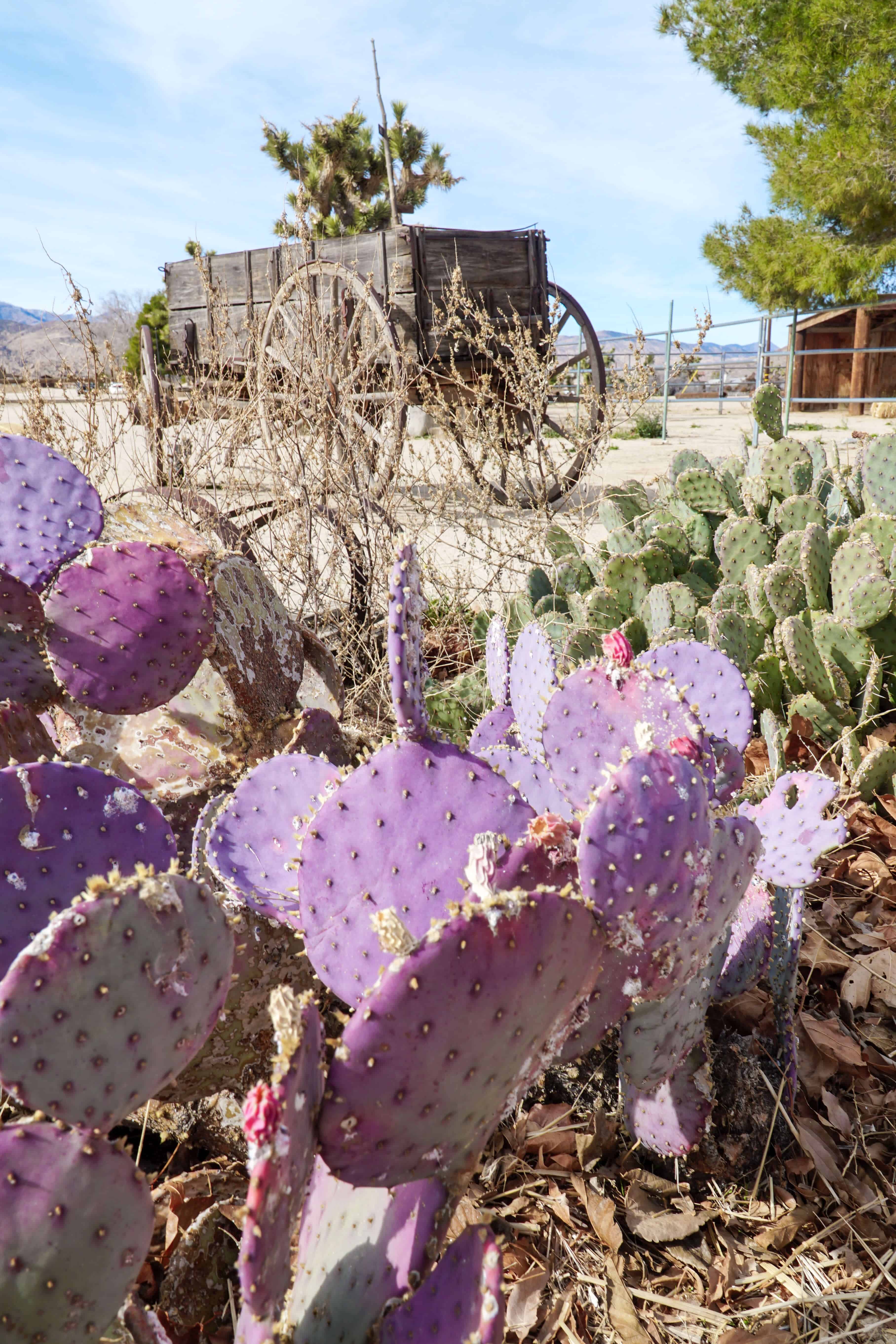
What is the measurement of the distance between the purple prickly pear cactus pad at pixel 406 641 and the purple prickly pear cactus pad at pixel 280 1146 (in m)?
0.39

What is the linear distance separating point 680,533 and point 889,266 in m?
14.2

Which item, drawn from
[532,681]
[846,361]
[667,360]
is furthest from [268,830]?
[846,361]

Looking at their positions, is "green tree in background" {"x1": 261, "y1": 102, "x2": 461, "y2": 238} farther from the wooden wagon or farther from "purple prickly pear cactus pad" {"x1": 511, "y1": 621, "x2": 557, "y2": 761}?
"purple prickly pear cactus pad" {"x1": 511, "y1": 621, "x2": 557, "y2": 761}

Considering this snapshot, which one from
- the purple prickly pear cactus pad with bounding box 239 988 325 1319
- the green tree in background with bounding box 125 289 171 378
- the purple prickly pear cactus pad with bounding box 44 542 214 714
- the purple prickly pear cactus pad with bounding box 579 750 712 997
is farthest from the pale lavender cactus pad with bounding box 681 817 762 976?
the green tree in background with bounding box 125 289 171 378

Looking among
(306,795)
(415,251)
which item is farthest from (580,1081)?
(415,251)

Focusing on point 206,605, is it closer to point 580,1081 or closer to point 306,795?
point 306,795

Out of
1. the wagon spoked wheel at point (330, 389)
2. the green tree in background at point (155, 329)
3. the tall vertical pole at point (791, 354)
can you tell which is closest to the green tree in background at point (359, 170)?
the green tree in background at point (155, 329)

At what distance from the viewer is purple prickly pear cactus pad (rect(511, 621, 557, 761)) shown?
1750 mm

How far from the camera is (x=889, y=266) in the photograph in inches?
573

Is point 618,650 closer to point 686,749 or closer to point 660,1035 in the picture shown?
point 686,749

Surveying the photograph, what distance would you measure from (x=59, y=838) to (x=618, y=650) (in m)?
0.87

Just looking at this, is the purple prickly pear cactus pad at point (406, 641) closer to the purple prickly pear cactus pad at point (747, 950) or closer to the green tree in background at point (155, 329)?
the purple prickly pear cactus pad at point (747, 950)

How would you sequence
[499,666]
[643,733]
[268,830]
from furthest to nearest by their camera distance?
[499,666] < [268,830] < [643,733]

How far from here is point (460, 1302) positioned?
0.80 meters
